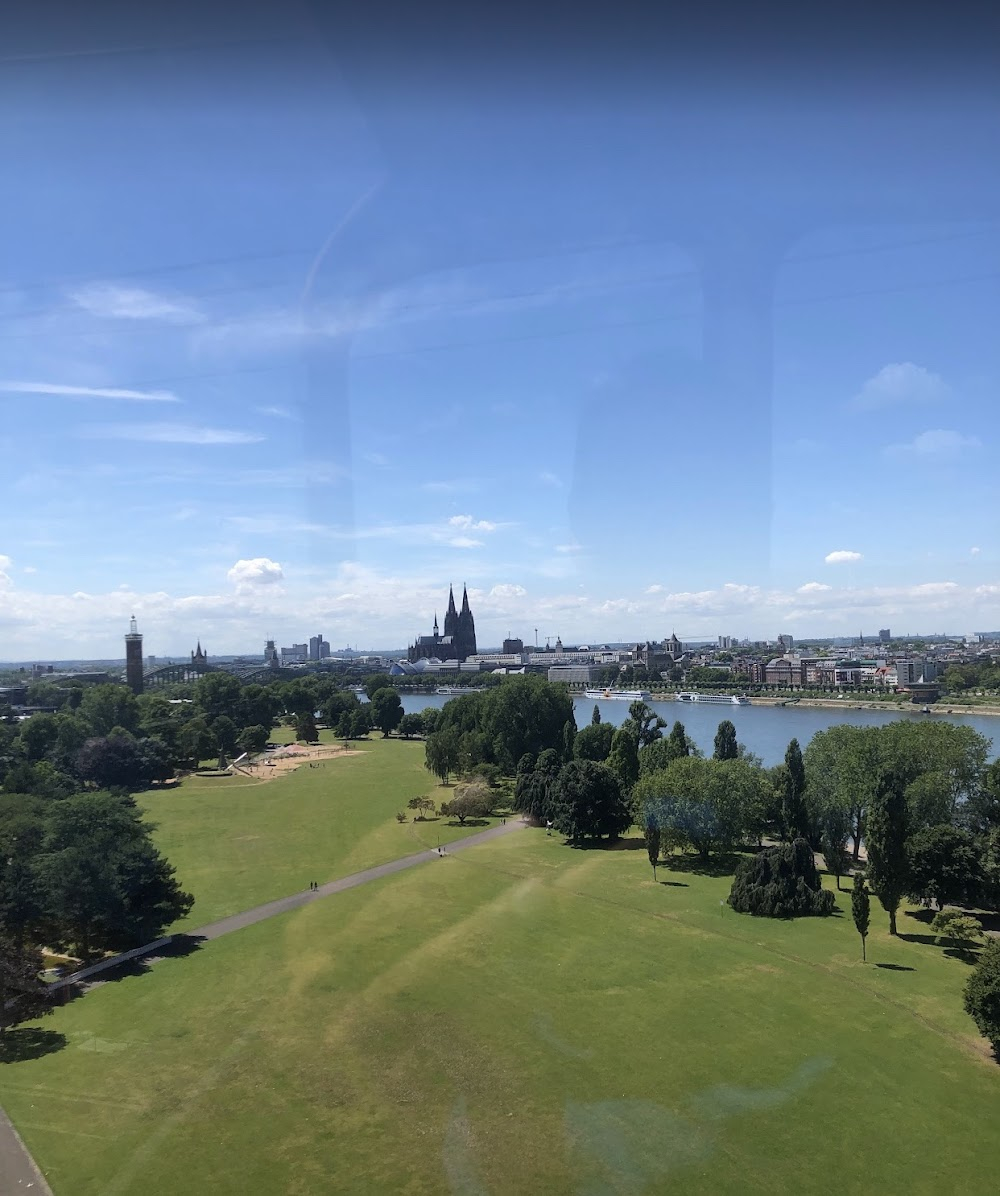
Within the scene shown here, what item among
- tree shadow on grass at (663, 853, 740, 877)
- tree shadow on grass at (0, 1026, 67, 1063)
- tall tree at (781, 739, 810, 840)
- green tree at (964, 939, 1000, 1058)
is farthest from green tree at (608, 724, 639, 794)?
tree shadow on grass at (0, 1026, 67, 1063)

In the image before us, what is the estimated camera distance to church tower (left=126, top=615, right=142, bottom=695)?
49750mm

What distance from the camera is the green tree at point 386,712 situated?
39156 millimetres

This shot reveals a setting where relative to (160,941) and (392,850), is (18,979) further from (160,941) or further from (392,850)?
(392,850)

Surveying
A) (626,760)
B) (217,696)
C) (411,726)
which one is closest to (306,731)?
(411,726)

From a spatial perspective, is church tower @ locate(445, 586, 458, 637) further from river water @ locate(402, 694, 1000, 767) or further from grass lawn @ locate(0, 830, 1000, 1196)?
grass lawn @ locate(0, 830, 1000, 1196)

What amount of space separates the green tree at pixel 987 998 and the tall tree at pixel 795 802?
718 cm

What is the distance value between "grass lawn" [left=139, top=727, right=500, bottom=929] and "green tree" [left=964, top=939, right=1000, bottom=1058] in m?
9.72

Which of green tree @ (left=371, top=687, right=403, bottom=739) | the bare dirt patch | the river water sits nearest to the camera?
the bare dirt patch

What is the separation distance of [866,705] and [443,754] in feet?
126

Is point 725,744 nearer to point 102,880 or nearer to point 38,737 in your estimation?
point 102,880

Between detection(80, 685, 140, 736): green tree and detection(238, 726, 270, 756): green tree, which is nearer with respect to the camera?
detection(80, 685, 140, 736): green tree

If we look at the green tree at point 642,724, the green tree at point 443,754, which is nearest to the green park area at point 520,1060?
the green tree at point 642,724

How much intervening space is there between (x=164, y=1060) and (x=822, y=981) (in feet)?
23.1

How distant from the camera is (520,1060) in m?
7.46
